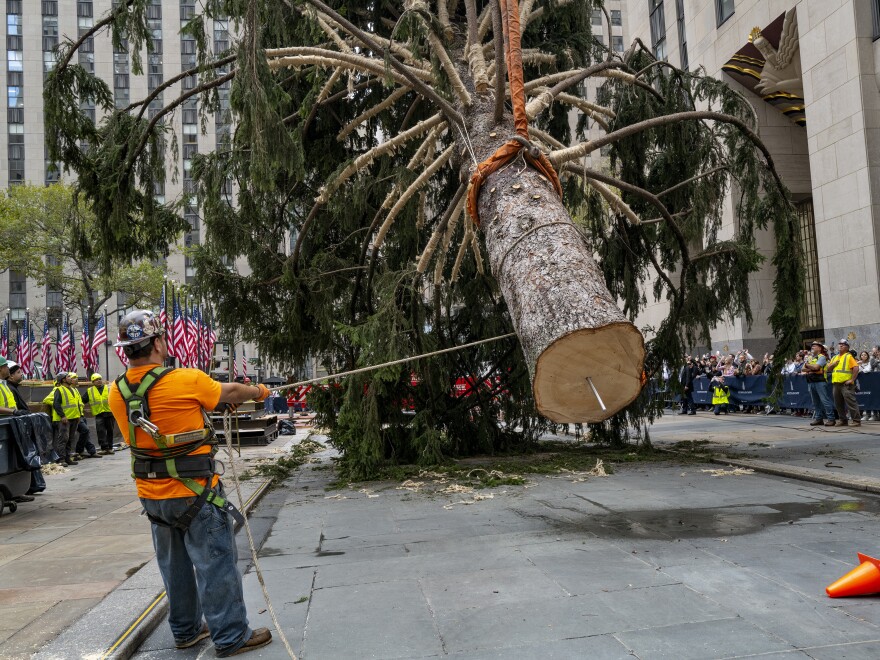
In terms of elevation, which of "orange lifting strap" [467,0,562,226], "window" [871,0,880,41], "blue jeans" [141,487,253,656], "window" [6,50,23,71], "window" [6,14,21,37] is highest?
"window" [6,14,21,37]

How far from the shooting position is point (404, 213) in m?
11.4

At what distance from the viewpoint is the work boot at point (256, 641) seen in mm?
4297

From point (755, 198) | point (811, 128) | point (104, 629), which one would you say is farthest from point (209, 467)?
point (811, 128)

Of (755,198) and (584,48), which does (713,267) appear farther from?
(584,48)

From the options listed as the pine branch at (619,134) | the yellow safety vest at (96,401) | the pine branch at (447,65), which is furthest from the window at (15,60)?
the pine branch at (619,134)

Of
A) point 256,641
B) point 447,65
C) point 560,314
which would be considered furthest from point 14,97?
point 256,641

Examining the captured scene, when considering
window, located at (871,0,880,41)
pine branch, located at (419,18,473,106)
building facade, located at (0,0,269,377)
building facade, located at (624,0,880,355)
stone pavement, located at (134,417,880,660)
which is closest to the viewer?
A: stone pavement, located at (134,417,880,660)

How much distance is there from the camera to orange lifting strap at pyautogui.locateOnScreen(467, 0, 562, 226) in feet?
23.0

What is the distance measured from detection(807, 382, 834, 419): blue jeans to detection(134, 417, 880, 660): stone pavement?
8.93 metres

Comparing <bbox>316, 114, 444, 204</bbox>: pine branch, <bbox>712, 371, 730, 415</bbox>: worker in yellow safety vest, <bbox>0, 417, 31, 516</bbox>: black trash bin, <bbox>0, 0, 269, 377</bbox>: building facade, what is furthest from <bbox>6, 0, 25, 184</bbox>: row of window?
<bbox>316, 114, 444, 204</bbox>: pine branch

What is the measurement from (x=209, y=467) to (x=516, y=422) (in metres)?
9.04

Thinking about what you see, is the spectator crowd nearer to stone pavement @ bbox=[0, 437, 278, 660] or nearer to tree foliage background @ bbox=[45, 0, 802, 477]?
tree foliage background @ bbox=[45, 0, 802, 477]

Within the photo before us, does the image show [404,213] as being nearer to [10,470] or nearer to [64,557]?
[10,470]

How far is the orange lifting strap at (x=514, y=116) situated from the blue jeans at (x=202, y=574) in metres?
4.18
